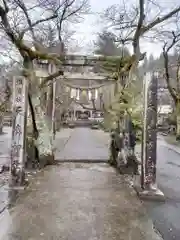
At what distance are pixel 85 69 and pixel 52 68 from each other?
6.36 feet

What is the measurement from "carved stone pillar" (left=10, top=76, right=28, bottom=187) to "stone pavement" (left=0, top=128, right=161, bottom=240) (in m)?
0.43

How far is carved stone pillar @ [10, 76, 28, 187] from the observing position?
7.41 metres

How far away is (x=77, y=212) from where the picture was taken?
18.9 ft

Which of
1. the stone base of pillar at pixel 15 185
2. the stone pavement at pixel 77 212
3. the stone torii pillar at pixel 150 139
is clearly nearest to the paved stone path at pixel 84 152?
the stone pavement at pixel 77 212

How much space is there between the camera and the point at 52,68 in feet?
37.0

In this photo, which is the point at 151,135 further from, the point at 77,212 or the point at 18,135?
the point at 18,135

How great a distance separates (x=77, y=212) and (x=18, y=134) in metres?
2.60

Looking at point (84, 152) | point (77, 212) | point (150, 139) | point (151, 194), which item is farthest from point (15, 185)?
point (84, 152)

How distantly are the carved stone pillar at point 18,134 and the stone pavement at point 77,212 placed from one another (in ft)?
1.42

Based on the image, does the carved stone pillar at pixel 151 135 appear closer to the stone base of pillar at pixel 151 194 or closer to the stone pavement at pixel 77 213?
the stone base of pillar at pixel 151 194

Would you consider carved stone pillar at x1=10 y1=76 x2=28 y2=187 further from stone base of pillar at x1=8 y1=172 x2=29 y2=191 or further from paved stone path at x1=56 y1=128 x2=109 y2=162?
paved stone path at x1=56 y1=128 x2=109 y2=162

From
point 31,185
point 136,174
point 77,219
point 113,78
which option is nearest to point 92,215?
point 77,219

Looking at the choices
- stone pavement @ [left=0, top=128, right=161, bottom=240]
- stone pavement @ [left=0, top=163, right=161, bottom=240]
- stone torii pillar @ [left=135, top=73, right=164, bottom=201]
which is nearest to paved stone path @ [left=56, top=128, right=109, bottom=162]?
stone pavement @ [left=0, top=128, right=161, bottom=240]

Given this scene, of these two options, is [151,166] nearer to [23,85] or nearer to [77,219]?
[77,219]
